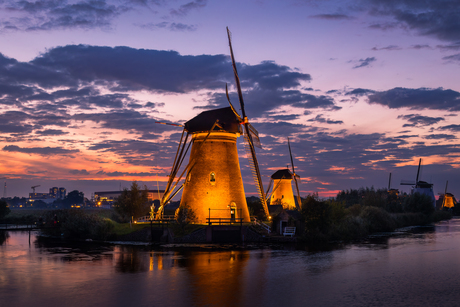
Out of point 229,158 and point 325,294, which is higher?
point 229,158

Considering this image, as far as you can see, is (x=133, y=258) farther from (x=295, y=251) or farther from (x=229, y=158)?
(x=229, y=158)

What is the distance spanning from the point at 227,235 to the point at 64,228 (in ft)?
60.0

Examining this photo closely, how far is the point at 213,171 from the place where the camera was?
38.7 meters

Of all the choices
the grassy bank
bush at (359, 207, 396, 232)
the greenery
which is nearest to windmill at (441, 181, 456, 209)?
the greenery

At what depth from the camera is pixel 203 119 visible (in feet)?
129

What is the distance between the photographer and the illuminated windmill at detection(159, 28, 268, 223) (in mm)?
38594

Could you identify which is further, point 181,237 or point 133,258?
point 181,237

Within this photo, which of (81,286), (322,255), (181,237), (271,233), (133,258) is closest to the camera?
(81,286)

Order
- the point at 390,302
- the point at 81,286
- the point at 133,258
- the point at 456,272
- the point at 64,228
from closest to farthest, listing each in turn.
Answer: the point at 390,302 < the point at 81,286 < the point at 456,272 < the point at 133,258 < the point at 64,228

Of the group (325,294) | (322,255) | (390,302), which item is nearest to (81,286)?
(325,294)

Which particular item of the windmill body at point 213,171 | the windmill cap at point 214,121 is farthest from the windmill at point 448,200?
the windmill cap at point 214,121

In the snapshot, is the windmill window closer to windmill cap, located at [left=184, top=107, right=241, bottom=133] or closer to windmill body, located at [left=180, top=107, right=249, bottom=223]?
windmill body, located at [left=180, top=107, right=249, bottom=223]

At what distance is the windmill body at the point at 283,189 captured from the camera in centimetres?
7475

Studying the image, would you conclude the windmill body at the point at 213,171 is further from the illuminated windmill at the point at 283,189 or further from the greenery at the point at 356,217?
A: the illuminated windmill at the point at 283,189
